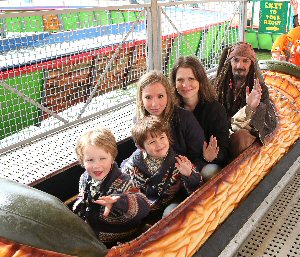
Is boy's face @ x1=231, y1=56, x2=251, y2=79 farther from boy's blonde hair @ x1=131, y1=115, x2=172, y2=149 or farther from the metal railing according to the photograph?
the metal railing

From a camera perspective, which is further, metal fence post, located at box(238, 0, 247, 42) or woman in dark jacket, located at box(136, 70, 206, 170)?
metal fence post, located at box(238, 0, 247, 42)

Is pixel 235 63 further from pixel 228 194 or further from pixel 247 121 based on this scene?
pixel 228 194

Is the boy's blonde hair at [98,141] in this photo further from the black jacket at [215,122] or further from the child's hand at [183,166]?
the black jacket at [215,122]

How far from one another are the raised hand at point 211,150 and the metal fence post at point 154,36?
1605 millimetres

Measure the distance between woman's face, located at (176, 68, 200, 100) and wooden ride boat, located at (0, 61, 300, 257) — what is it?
0.41m

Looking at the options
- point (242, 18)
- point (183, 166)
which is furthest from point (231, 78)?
point (242, 18)

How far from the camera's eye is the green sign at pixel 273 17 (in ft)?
23.7

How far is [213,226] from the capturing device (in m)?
1.73

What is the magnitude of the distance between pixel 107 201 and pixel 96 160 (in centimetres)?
17

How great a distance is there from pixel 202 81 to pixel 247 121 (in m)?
0.34

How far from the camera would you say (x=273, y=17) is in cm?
746

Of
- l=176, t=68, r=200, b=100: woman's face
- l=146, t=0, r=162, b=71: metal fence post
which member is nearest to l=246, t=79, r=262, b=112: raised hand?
l=176, t=68, r=200, b=100: woman's face

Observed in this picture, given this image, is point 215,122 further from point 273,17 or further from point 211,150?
point 273,17

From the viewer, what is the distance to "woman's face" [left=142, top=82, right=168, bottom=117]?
184cm
